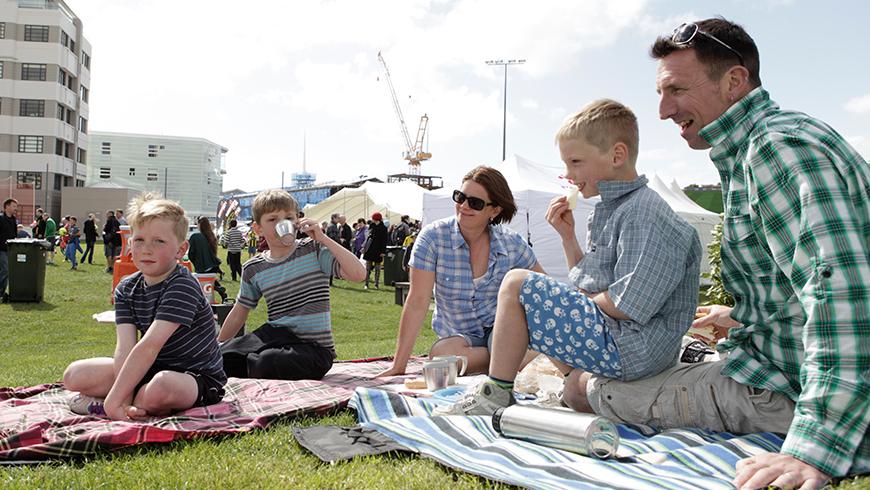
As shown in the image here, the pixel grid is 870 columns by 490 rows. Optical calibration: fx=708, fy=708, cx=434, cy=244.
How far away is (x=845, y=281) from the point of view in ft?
6.61

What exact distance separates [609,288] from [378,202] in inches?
1173

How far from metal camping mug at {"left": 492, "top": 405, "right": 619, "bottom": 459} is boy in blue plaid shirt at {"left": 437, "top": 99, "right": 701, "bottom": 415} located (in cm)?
30

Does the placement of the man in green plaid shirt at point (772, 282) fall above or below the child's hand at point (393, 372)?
above

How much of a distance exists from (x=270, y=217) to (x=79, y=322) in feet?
26.8

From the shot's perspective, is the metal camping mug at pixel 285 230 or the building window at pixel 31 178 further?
the building window at pixel 31 178

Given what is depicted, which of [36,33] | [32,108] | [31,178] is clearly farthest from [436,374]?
[36,33]

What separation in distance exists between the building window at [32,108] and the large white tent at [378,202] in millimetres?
35229

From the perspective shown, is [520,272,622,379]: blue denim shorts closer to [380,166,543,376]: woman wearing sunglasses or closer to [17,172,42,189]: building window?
[380,166,543,376]: woman wearing sunglasses

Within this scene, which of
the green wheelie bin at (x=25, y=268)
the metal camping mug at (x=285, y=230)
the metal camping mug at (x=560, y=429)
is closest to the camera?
the metal camping mug at (x=560, y=429)

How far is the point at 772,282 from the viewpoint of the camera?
2.45 meters

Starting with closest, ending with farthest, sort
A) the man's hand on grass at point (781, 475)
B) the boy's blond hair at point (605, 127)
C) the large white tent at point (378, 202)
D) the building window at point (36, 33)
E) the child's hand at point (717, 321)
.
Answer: the man's hand on grass at point (781, 475)
the boy's blond hair at point (605, 127)
the child's hand at point (717, 321)
the large white tent at point (378, 202)
the building window at point (36, 33)

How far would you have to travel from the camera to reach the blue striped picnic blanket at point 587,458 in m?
2.19

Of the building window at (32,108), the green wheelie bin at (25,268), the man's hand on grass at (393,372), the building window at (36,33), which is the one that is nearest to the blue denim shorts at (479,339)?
the man's hand on grass at (393,372)

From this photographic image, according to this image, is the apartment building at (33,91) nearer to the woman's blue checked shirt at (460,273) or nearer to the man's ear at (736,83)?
the woman's blue checked shirt at (460,273)
